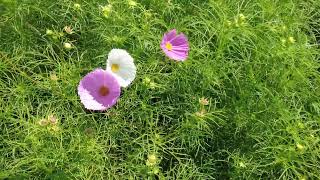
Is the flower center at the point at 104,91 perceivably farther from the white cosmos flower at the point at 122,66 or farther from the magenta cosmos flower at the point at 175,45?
the magenta cosmos flower at the point at 175,45

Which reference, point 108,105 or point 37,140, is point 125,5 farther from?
point 37,140

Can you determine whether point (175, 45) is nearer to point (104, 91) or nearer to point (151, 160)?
point (104, 91)

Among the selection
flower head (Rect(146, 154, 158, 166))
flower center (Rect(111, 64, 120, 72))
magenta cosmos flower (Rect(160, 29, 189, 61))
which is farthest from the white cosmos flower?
flower head (Rect(146, 154, 158, 166))

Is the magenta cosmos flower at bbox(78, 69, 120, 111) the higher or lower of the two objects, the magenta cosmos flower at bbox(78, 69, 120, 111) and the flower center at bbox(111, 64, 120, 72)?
the lower

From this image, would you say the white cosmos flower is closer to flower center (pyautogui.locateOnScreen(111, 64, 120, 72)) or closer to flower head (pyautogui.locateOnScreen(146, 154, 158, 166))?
flower center (pyautogui.locateOnScreen(111, 64, 120, 72))

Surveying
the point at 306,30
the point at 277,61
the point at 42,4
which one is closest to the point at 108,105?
the point at 42,4

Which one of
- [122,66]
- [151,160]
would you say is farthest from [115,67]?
[151,160]
